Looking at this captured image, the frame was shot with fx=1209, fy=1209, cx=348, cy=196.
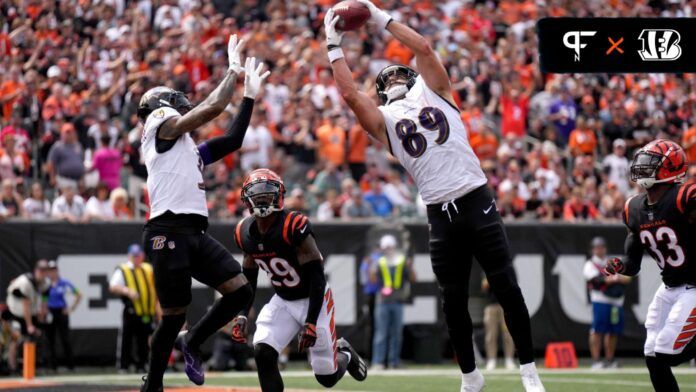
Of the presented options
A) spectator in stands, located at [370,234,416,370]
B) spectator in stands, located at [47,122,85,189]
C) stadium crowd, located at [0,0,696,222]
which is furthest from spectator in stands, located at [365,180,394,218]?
spectator in stands, located at [47,122,85,189]

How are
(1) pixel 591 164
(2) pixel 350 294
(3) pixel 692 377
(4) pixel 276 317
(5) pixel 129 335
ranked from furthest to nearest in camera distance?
(1) pixel 591 164 → (2) pixel 350 294 → (5) pixel 129 335 → (3) pixel 692 377 → (4) pixel 276 317

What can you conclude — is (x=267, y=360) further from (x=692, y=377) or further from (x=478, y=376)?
(x=692, y=377)

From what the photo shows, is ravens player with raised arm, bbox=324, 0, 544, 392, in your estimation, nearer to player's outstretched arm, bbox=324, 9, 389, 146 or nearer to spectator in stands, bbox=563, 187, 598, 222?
player's outstretched arm, bbox=324, 9, 389, 146

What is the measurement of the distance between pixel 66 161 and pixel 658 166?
409 inches

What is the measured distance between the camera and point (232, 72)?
8781mm

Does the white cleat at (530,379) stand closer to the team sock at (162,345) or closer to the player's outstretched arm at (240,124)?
the team sock at (162,345)

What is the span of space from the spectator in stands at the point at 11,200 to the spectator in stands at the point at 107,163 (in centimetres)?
119

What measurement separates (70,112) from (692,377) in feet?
31.7

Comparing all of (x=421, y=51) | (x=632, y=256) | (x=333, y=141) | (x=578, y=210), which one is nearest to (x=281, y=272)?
(x=421, y=51)

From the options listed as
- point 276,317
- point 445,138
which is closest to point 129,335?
point 276,317

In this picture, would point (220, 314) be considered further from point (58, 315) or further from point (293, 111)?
point (293, 111)

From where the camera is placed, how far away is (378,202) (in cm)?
1822

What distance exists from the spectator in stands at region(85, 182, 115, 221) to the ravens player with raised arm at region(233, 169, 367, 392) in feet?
26.4
